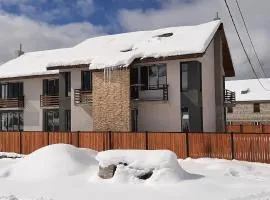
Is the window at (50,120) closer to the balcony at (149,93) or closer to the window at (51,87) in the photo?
the window at (51,87)

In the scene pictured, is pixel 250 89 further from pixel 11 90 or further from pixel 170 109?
pixel 170 109

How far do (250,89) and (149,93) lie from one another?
37.6 m

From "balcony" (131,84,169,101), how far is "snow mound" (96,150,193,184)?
40.1 feet

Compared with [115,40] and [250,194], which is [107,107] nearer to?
[115,40]

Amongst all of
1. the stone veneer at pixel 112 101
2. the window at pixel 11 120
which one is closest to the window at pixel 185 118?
the stone veneer at pixel 112 101

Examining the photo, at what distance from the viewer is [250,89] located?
196ft

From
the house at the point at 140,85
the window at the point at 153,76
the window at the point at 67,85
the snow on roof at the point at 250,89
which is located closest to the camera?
the house at the point at 140,85

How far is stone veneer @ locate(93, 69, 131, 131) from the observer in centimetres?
2523

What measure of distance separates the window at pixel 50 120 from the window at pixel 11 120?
275cm

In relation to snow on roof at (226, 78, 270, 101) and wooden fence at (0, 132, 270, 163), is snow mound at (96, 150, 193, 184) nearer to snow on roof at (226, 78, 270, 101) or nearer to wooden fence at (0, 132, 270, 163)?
wooden fence at (0, 132, 270, 163)

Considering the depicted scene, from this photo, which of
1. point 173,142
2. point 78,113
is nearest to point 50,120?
point 78,113

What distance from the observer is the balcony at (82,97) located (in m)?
27.4

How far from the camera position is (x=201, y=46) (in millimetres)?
23859

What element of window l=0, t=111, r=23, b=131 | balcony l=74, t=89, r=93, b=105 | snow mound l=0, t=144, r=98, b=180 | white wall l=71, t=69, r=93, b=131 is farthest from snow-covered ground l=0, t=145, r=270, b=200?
window l=0, t=111, r=23, b=131
